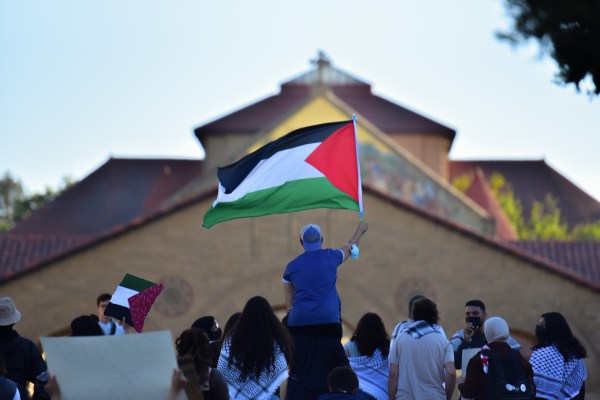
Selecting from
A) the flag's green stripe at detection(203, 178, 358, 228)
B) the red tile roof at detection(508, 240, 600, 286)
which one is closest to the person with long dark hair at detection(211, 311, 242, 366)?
the flag's green stripe at detection(203, 178, 358, 228)

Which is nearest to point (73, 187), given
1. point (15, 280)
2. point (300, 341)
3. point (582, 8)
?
point (15, 280)

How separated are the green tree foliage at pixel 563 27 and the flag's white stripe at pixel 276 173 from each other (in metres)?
7.14

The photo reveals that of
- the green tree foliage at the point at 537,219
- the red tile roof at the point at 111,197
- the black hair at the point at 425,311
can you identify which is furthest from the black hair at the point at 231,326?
the green tree foliage at the point at 537,219

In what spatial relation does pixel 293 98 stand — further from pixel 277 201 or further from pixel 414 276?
pixel 277 201

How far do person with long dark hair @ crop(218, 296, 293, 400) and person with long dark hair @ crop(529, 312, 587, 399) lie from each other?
2.93 m

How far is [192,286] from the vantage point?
103 feet

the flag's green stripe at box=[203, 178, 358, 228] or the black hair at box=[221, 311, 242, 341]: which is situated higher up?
the flag's green stripe at box=[203, 178, 358, 228]

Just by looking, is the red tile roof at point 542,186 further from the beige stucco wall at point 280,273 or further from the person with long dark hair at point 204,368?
the person with long dark hair at point 204,368

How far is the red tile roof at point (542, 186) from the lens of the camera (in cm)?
6625

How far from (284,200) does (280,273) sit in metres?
18.1

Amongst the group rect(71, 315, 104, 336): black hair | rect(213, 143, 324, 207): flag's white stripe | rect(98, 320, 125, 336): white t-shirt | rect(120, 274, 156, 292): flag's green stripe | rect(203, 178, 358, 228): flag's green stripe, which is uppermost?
rect(213, 143, 324, 207): flag's white stripe

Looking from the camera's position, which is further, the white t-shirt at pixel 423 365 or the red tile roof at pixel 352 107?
the red tile roof at pixel 352 107

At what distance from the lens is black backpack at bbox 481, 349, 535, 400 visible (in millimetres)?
11188

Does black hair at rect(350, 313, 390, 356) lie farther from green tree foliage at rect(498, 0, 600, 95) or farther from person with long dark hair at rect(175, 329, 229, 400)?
green tree foliage at rect(498, 0, 600, 95)
